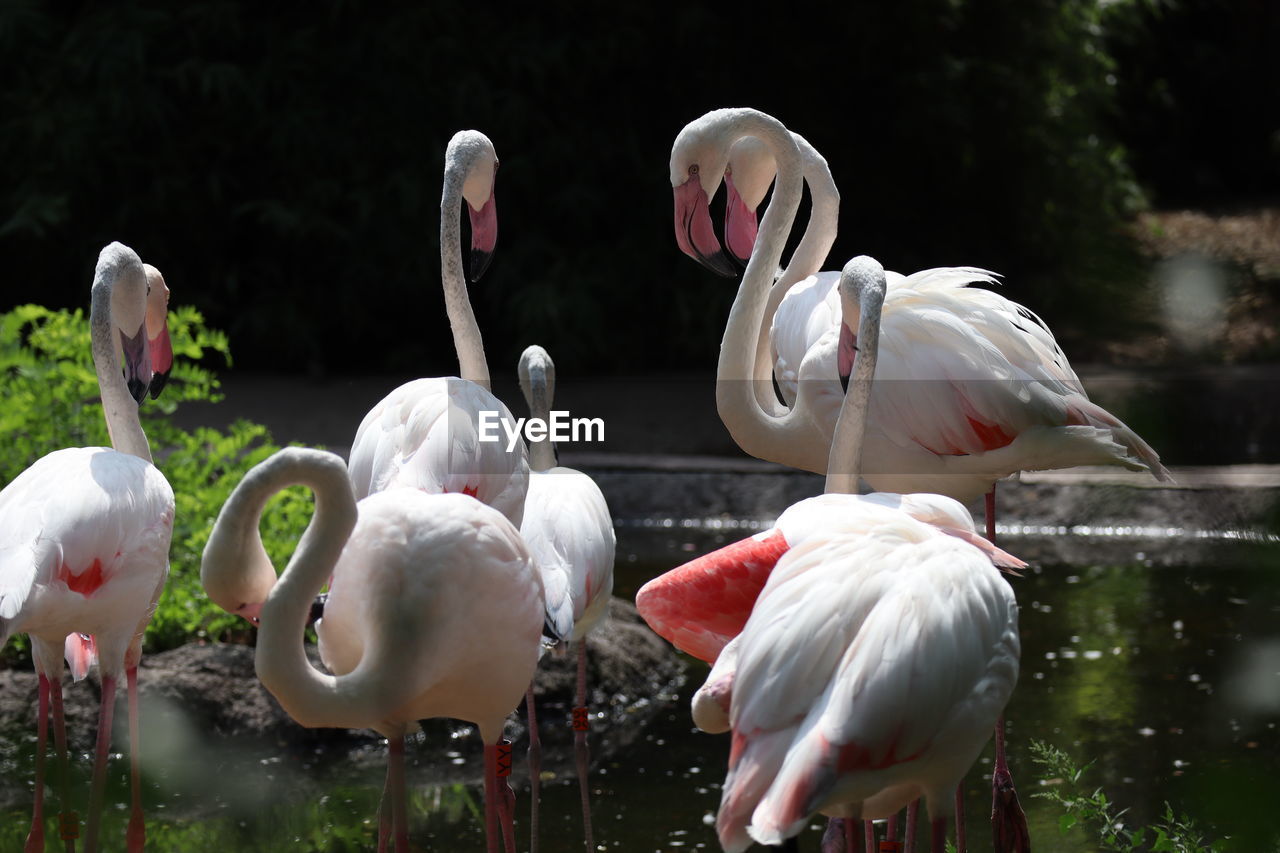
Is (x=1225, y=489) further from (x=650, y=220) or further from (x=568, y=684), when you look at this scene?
(x=650, y=220)

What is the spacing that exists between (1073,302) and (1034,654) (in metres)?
6.19

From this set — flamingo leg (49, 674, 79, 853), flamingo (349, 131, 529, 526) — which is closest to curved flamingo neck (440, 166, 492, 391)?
flamingo (349, 131, 529, 526)

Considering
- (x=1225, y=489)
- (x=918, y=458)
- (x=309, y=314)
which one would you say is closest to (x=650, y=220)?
(x=309, y=314)

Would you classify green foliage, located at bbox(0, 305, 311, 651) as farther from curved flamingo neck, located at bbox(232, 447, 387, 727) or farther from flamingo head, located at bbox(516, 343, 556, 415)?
curved flamingo neck, located at bbox(232, 447, 387, 727)

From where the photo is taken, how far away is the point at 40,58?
32.0 ft

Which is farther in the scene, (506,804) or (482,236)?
(482,236)

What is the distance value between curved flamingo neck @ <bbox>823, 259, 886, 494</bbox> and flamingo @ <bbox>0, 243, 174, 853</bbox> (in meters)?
1.52

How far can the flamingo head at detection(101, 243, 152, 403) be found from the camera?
12.7 feet

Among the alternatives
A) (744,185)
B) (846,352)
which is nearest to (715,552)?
(846,352)

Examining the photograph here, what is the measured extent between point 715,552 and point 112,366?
1828 mm

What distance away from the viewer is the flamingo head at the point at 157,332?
4.06m

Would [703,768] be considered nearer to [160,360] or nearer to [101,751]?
[101,751]

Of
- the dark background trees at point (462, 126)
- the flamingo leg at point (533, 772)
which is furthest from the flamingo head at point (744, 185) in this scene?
the dark background trees at point (462, 126)

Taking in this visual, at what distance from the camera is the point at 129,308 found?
3.92m
